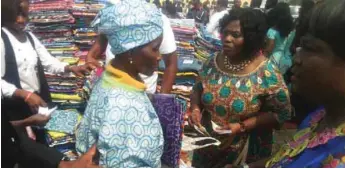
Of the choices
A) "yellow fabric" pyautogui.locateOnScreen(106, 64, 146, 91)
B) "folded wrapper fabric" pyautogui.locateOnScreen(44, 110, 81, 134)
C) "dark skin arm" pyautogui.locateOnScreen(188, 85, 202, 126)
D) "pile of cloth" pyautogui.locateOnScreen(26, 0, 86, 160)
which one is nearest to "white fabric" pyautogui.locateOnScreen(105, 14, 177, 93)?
"dark skin arm" pyautogui.locateOnScreen(188, 85, 202, 126)

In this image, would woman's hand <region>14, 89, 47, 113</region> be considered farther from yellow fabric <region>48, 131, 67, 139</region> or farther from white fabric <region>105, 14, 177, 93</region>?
yellow fabric <region>48, 131, 67, 139</region>

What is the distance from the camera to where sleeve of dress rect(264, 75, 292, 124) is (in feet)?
7.65

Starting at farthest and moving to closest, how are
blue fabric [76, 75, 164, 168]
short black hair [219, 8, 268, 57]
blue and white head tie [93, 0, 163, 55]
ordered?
short black hair [219, 8, 268, 57]
blue and white head tie [93, 0, 163, 55]
blue fabric [76, 75, 164, 168]

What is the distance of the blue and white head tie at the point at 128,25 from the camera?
5.47 ft

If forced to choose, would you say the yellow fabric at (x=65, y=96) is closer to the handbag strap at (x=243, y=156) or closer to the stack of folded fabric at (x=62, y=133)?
the stack of folded fabric at (x=62, y=133)

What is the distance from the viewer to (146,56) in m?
1.73

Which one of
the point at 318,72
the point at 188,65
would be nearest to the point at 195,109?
the point at 318,72

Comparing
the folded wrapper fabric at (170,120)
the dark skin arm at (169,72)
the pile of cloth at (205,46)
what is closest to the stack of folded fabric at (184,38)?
the pile of cloth at (205,46)

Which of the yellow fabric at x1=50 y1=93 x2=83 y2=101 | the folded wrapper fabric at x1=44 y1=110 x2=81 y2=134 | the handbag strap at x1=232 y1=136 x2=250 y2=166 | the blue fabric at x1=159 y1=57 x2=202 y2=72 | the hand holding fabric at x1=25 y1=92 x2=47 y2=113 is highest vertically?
the hand holding fabric at x1=25 y1=92 x2=47 y2=113

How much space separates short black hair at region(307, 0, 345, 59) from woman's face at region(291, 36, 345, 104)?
0.02m

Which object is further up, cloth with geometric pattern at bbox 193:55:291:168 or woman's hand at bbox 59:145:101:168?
woman's hand at bbox 59:145:101:168

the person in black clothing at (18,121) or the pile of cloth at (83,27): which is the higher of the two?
the person in black clothing at (18,121)

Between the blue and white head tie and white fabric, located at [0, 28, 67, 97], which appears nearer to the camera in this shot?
the blue and white head tie

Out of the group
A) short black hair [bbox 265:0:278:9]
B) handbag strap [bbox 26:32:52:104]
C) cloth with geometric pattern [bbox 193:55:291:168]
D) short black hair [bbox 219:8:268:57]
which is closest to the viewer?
cloth with geometric pattern [bbox 193:55:291:168]
